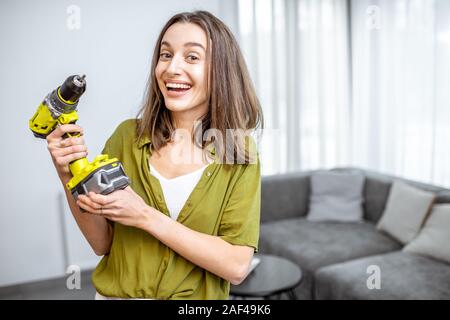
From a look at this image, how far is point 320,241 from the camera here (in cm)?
278

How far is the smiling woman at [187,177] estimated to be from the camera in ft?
2.70

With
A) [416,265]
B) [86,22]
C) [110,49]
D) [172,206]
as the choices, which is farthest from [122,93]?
[172,206]

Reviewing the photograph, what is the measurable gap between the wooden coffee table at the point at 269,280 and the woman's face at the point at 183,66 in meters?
1.40

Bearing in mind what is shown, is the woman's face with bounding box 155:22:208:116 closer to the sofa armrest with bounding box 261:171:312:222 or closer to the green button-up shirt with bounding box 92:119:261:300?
the green button-up shirt with bounding box 92:119:261:300

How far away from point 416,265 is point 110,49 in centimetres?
208

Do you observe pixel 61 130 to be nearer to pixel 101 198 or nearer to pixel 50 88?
pixel 101 198

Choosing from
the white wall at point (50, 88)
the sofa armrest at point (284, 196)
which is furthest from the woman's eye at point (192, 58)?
the sofa armrest at point (284, 196)

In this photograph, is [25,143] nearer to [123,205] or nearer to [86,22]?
[86,22]

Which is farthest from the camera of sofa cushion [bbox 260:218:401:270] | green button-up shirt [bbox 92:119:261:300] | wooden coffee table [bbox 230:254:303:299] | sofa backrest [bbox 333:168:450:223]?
sofa backrest [bbox 333:168:450:223]

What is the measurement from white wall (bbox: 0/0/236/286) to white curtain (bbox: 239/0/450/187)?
78 centimetres

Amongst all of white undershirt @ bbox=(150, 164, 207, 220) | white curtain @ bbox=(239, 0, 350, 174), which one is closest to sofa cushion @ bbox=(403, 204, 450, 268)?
white curtain @ bbox=(239, 0, 350, 174)

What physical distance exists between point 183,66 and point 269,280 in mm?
1569

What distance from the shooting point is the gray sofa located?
216 cm

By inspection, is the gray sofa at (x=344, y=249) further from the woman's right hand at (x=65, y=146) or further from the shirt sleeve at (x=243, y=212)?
the woman's right hand at (x=65, y=146)
